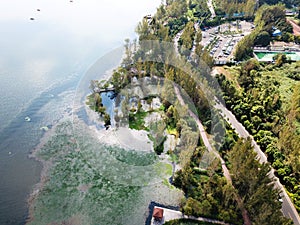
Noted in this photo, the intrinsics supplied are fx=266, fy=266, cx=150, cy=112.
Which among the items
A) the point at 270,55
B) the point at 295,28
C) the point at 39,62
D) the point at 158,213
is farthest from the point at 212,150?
the point at 295,28

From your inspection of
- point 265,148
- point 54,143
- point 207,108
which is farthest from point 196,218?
point 54,143

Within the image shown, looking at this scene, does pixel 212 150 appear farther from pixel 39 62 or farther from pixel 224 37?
pixel 224 37

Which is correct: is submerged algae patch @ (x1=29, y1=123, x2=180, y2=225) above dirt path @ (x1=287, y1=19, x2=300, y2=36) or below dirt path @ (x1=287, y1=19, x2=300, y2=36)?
below

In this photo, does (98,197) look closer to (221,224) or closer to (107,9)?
(221,224)

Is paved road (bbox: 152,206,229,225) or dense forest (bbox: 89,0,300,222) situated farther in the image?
dense forest (bbox: 89,0,300,222)

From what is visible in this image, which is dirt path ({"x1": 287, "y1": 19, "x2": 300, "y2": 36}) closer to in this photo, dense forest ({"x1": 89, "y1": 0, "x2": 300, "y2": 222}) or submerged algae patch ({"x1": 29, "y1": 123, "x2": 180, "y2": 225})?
dense forest ({"x1": 89, "y1": 0, "x2": 300, "y2": 222})

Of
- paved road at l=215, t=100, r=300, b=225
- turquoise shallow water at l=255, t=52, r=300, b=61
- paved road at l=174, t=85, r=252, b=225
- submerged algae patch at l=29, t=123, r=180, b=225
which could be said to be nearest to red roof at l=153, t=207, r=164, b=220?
submerged algae patch at l=29, t=123, r=180, b=225
